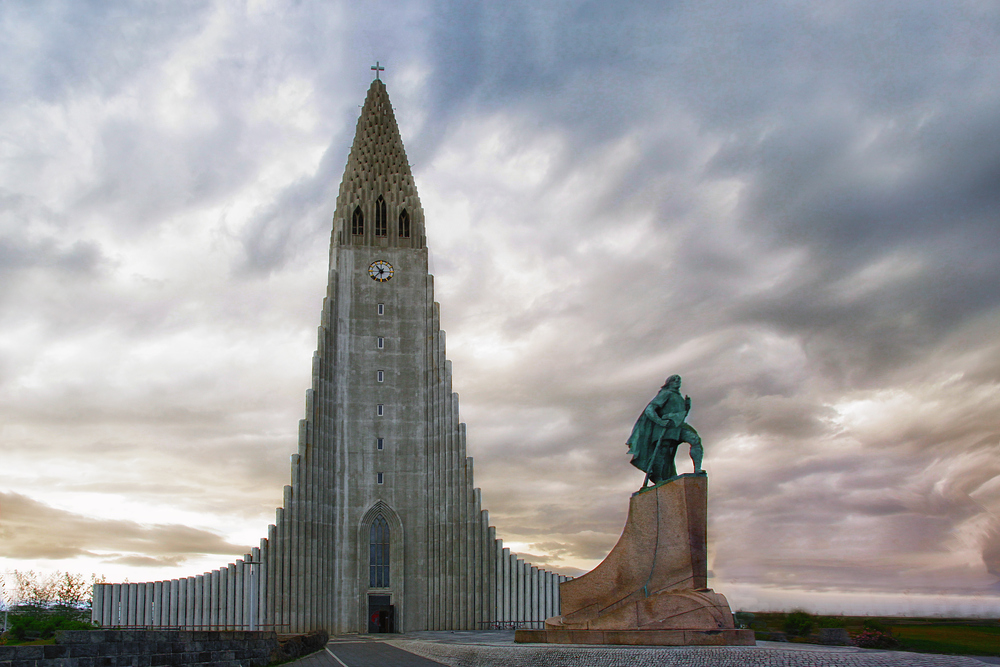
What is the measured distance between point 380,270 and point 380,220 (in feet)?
10.2

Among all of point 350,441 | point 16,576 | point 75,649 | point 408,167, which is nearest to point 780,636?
point 75,649

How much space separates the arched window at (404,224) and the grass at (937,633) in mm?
30300

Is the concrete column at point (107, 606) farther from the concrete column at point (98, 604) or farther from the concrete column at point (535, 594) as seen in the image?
the concrete column at point (535, 594)

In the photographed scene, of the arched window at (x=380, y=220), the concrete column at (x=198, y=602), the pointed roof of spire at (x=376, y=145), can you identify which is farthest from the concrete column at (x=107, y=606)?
the pointed roof of spire at (x=376, y=145)

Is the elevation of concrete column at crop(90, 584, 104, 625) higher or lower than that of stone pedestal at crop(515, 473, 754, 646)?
lower

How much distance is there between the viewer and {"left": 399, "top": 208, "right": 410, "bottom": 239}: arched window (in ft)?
158

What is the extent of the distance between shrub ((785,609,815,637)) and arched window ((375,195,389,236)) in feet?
105

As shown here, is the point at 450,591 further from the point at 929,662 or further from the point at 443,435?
the point at 929,662

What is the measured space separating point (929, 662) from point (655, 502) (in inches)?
300

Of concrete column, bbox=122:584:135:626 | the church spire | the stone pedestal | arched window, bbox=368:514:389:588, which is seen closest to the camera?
the stone pedestal

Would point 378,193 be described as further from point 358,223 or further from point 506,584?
point 506,584

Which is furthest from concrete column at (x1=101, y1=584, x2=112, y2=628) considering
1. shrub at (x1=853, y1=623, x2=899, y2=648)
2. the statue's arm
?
shrub at (x1=853, y1=623, x2=899, y2=648)

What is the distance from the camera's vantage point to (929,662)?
12.2m

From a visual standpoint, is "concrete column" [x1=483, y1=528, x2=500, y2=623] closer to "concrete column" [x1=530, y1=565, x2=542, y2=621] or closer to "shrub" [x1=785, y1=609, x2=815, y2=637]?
"concrete column" [x1=530, y1=565, x2=542, y2=621]
